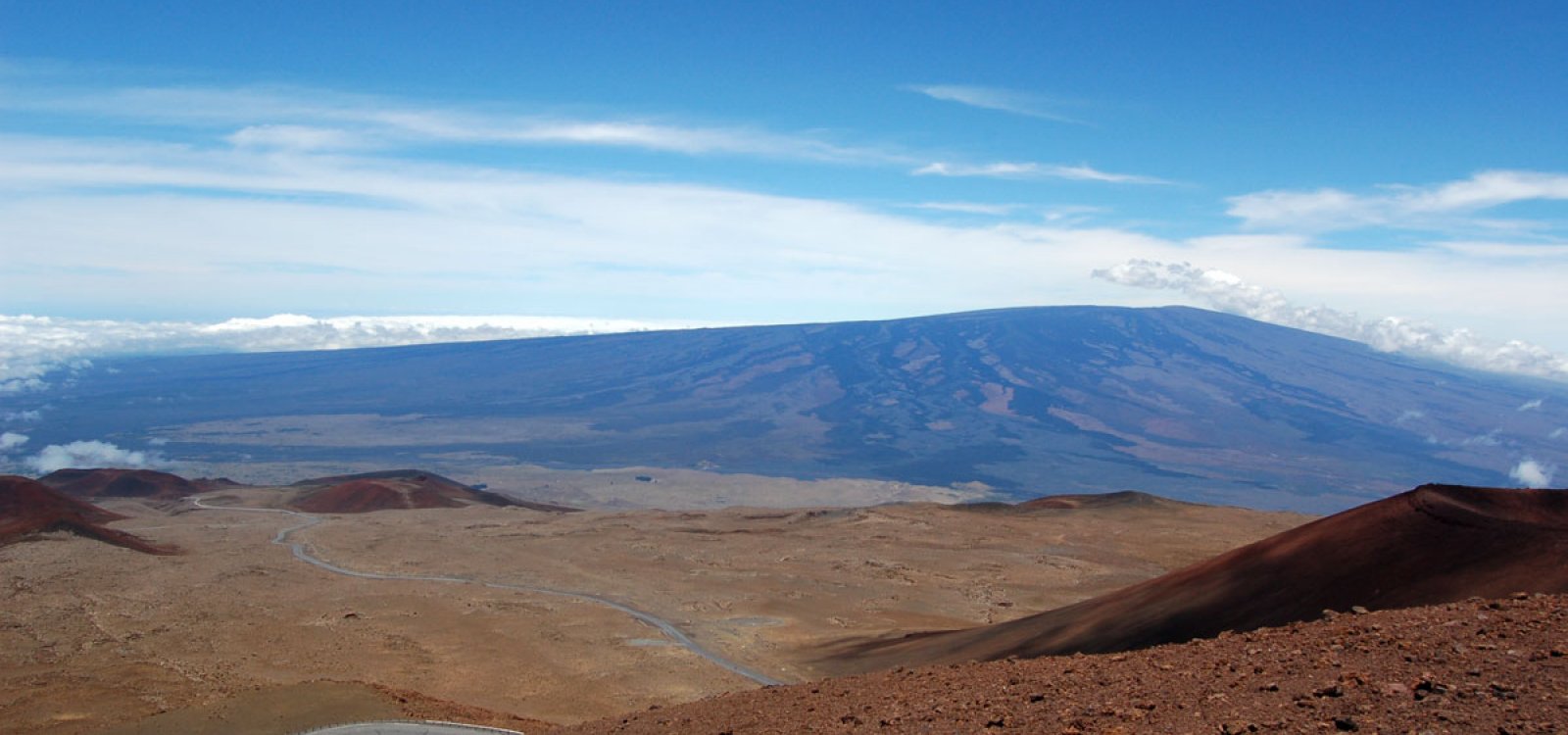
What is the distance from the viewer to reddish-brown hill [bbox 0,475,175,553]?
46688 mm

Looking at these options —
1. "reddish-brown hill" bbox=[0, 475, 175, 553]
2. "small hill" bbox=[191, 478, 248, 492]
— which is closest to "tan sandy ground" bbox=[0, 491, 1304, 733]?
"reddish-brown hill" bbox=[0, 475, 175, 553]

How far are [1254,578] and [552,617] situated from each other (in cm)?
2334

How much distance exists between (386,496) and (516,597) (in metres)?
46.3

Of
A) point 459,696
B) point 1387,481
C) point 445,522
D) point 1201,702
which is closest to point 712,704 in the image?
point 1201,702

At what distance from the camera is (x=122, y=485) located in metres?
88.9

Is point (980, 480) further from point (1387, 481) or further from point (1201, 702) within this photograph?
point (1201, 702)

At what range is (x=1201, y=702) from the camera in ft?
34.8

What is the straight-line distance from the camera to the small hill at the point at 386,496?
7994 cm

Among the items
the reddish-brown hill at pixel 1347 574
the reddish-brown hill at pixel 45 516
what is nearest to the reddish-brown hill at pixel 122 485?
the reddish-brown hill at pixel 45 516

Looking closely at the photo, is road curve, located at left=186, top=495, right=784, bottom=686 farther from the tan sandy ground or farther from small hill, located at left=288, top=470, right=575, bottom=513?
small hill, located at left=288, top=470, right=575, bottom=513

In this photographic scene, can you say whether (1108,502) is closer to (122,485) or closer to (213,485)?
(213,485)

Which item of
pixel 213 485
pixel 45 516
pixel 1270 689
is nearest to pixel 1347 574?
pixel 1270 689

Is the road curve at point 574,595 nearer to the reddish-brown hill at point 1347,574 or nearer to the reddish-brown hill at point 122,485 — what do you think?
the reddish-brown hill at point 1347,574

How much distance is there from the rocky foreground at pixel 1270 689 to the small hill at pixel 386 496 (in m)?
68.9
